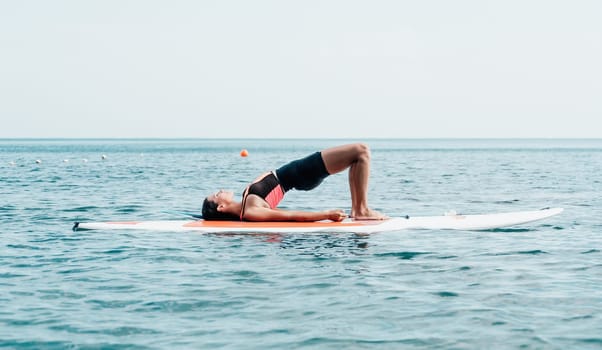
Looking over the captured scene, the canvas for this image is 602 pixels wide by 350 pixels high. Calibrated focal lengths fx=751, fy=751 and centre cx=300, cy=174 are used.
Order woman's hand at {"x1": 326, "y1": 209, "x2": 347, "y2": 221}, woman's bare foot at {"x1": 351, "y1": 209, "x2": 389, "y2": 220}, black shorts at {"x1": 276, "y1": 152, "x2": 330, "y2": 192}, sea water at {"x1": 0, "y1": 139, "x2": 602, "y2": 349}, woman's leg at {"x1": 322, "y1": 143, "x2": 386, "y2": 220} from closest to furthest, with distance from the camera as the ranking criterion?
sea water at {"x1": 0, "y1": 139, "x2": 602, "y2": 349}
woman's leg at {"x1": 322, "y1": 143, "x2": 386, "y2": 220}
black shorts at {"x1": 276, "y1": 152, "x2": 330, "y2": 192}
woman's hand at {"x1": 326, "y1": 209, "x2": 347, "y2": 221}
woman's bare foot at {"x1": 351, "y1": 209, "x2": 389, "y2": 220}

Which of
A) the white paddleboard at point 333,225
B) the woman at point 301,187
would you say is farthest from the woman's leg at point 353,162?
the white paddleboard at point 333,225

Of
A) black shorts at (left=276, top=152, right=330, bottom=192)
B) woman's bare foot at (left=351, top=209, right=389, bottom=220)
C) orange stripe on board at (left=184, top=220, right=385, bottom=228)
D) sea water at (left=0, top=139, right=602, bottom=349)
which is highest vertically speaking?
black shorts at (left=276, top=152, right=330, bottom=192)

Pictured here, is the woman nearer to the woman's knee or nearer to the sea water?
the woman's knee

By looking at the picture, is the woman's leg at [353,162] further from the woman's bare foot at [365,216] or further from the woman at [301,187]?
the woman's bare foot at [365,216]

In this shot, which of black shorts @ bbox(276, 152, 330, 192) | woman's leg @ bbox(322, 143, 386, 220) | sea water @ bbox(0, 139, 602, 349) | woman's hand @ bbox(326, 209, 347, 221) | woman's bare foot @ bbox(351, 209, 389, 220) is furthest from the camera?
woman's bare foot @ bbox(351, 209, 389, 220)

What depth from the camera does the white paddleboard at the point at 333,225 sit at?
34.2 ft

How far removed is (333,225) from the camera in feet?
34.3

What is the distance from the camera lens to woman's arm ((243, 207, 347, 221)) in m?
10.5

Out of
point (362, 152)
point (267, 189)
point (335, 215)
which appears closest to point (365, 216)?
point (335, 215)

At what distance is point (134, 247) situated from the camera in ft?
31.7

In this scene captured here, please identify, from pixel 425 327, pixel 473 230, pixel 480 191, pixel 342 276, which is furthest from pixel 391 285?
pixel 480 191

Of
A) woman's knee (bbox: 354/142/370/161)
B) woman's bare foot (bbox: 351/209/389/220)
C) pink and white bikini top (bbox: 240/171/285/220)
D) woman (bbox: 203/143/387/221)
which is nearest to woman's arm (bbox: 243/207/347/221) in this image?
woman (bbox: 203/143/387/221)

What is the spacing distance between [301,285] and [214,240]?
319cm

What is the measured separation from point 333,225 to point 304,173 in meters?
0.83
